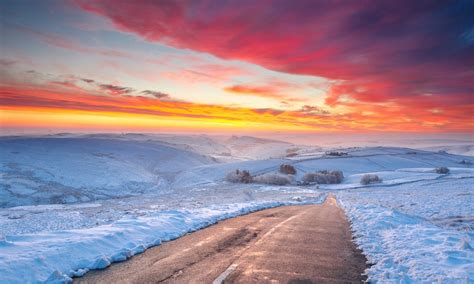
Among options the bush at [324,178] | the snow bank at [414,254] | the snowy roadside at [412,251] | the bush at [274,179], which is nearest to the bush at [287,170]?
the bush at [324,178]

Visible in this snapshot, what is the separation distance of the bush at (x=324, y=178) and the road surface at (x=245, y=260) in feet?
205

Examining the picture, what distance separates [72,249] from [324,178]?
229 ft

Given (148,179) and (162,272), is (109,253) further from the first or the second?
(148,179)

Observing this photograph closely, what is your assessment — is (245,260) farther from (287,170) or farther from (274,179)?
(287,170)

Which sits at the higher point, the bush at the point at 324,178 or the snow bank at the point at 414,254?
the snow bank at the point at 414,254

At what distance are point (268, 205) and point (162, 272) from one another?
20.4 metres

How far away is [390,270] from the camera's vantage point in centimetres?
820

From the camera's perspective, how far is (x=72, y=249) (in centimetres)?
884

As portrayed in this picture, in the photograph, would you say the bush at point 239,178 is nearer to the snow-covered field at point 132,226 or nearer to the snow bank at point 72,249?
the snow-covered field at point 132,226

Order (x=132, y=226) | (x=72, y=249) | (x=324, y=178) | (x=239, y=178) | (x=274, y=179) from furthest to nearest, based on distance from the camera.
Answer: (x=324, y=178) → (x=239, y=178) → (x=274, y=179) → (x=132, y=226) → (x=72, y=249)

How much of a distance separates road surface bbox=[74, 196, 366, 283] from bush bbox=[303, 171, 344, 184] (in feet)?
205

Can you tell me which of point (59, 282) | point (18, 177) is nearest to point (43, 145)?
point (18, 177)

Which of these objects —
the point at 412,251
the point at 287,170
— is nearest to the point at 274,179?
the point at 287,170

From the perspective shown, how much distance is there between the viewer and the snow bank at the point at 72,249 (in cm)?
714
